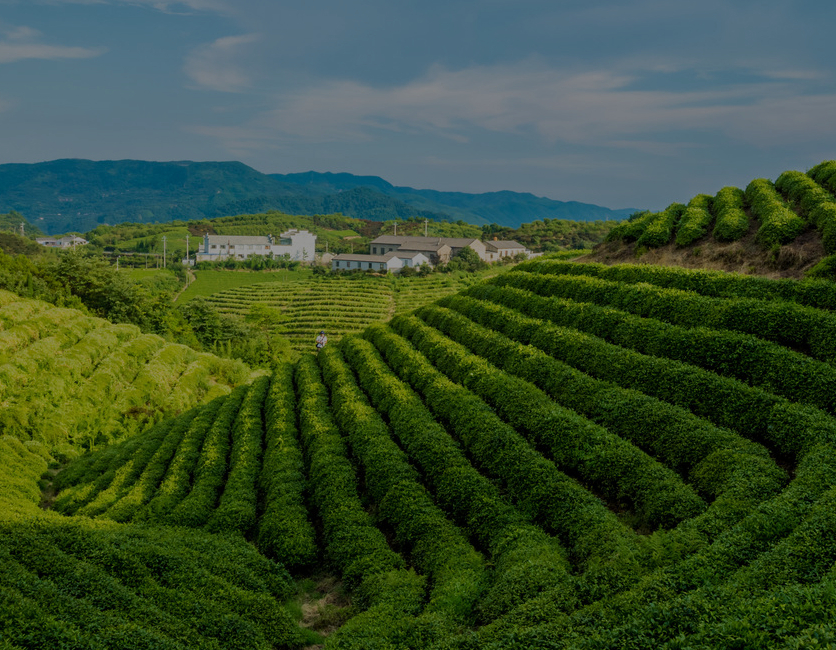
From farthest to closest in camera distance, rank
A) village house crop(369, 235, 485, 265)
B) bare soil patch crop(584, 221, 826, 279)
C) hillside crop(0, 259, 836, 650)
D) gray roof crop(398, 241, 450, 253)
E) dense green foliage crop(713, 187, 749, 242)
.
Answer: gray roof crop(398, 241, 450, 253), village house crop(369, 235, 485, 265), dense green foliage crop(713, 187, 749, 242), bare soil patch crop(584, 221, 826, 279), hillside crop(0, 259, 836, 650)

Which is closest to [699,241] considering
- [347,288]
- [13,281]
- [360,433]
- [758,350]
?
[758,350]

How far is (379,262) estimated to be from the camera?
10231cm

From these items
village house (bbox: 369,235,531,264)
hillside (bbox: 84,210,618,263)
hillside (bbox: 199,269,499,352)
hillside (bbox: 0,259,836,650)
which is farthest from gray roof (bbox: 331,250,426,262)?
hillside (bbox: 0,259,836,650)

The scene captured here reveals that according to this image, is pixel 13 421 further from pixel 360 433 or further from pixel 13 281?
pixel 13 281

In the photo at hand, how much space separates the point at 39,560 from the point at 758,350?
16.7 m

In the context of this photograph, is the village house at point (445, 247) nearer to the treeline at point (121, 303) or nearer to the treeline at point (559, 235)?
the treeline at point (559, 235)

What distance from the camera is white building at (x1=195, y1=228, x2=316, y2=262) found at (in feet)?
455

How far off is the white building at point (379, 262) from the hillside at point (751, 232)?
73.4 m

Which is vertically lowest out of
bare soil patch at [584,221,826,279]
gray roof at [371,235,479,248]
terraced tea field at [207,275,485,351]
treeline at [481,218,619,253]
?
terraced tea field at [207,275,485,351]

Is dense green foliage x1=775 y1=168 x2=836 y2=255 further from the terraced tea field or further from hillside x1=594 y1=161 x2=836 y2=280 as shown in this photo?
the terraced tea field

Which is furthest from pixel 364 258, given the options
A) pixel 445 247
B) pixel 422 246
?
pixel 445 247

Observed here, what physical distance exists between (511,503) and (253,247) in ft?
452

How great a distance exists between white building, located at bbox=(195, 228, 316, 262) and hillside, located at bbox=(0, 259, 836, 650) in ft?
397

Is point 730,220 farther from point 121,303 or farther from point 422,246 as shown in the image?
point 422,246
